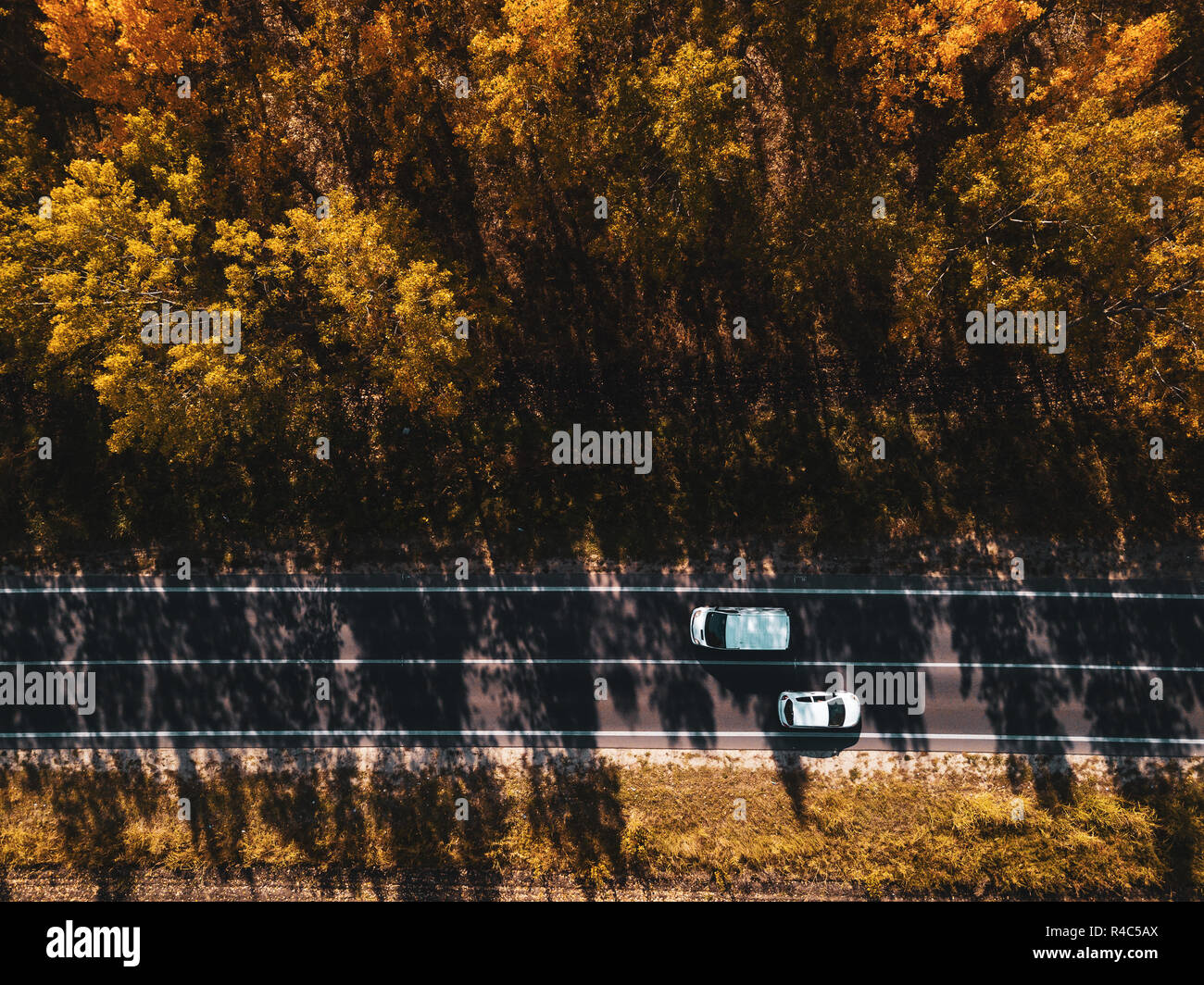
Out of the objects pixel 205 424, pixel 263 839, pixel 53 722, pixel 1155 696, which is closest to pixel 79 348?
pixel 205 424

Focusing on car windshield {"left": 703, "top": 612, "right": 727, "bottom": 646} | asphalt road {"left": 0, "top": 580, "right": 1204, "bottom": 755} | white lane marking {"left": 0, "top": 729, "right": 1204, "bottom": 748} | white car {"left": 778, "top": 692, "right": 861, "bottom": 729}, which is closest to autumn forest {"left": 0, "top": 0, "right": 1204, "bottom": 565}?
asphalt road {"left": 0, "top": 580, "right": 1204, "bottom": 755}

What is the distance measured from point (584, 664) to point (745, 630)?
6.99 metres

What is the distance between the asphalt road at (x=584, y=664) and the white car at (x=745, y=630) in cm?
83

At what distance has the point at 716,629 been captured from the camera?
29.6 metres

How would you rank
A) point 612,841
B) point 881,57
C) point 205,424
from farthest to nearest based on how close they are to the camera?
point 612,841 < point 881,57 < point 205,424

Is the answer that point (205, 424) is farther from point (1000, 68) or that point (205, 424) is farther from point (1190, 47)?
point (1190, 47)

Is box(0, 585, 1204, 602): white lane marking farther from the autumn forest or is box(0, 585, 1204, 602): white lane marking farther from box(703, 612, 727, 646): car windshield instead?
the autumn forest

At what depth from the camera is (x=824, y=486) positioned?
3055 centimetres

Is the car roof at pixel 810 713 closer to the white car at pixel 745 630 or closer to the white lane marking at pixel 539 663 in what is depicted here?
the white lane marking at pixel 539 663

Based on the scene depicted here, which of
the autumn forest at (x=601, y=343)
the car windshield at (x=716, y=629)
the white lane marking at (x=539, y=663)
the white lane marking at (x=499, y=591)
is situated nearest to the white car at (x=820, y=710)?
the white lane marking at (x=539, y=663)

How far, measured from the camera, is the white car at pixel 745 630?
1160 inches

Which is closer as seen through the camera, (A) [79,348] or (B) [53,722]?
(A) [79,348]

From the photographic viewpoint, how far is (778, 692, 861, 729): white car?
29.4 meters

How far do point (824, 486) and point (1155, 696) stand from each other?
54.5ft
